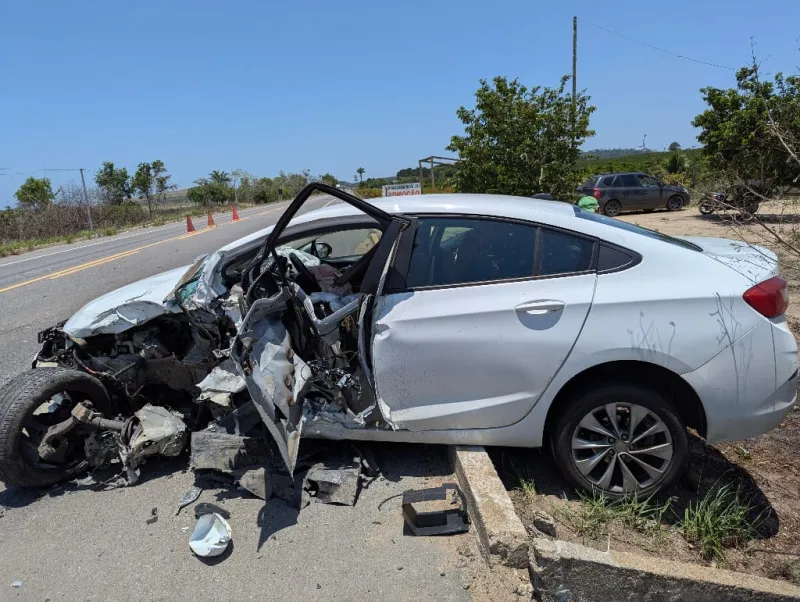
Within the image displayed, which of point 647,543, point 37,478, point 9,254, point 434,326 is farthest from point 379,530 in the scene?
point 9,254

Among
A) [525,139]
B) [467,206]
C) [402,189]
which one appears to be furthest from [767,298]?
[402,189]

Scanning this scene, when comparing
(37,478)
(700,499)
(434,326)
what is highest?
(434,326)

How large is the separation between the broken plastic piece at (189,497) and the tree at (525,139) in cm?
873

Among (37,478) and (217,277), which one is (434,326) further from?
(37,478)

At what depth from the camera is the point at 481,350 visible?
9.71 ft

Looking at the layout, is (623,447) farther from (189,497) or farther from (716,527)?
(189,497)

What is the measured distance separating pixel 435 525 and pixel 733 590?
132cm

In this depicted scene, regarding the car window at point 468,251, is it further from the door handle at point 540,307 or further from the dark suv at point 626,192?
the dark suv at point 626,192

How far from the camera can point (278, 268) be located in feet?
10.8

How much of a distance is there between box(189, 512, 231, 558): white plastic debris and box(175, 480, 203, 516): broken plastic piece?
229 mm

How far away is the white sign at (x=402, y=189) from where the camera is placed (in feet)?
44.9

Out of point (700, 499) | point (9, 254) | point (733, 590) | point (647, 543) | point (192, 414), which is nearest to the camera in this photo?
point (733, 590)

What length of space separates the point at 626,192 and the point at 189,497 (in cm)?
2166

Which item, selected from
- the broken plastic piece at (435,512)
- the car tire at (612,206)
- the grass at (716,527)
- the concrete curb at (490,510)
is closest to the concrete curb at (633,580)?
the concrete curb at (490,510)
